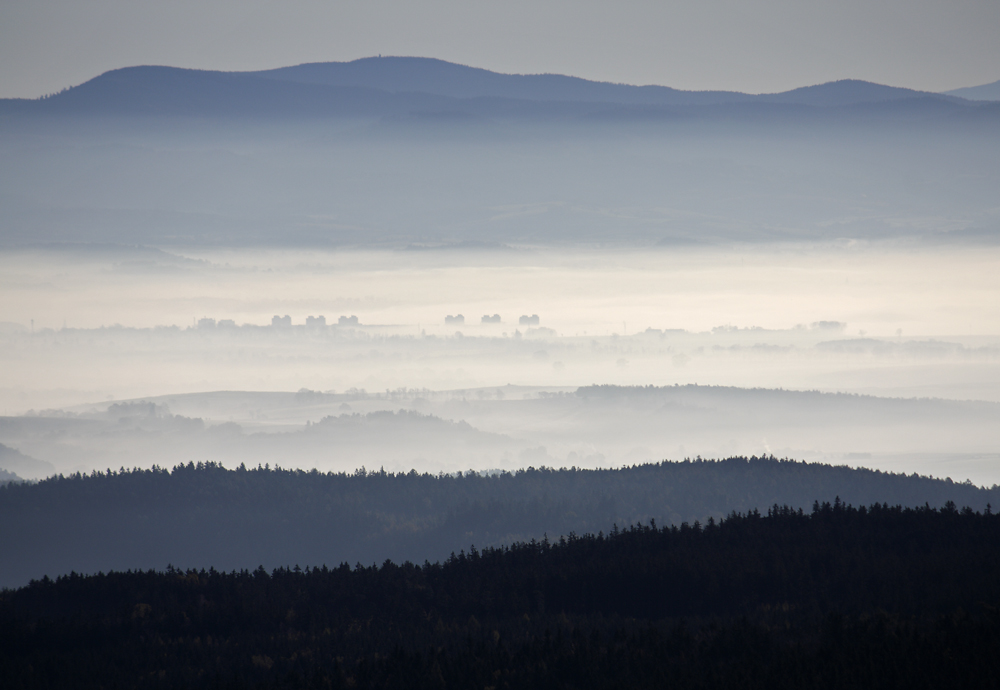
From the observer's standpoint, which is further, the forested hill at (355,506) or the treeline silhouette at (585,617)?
the forested hill at (355,506)

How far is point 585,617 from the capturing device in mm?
38750

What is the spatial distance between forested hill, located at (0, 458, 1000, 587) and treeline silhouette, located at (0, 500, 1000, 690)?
271ft

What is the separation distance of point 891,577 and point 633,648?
40.1ft

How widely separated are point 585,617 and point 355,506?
131 metres

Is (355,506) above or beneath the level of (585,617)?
beneath

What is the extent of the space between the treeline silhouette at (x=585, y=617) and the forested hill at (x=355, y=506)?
271ft

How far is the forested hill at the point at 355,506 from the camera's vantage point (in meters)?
132

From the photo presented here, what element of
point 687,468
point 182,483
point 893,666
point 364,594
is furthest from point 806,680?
point 182,483

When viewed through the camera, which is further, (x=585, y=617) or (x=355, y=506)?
(x=355, y=506)

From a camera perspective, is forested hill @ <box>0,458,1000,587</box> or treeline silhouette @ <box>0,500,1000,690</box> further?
forested hill @ <box>0,458,1000,587</box>

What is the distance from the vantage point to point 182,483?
182375mm

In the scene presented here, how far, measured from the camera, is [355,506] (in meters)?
165

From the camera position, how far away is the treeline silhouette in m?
26.8

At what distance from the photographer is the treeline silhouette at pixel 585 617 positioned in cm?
2683
